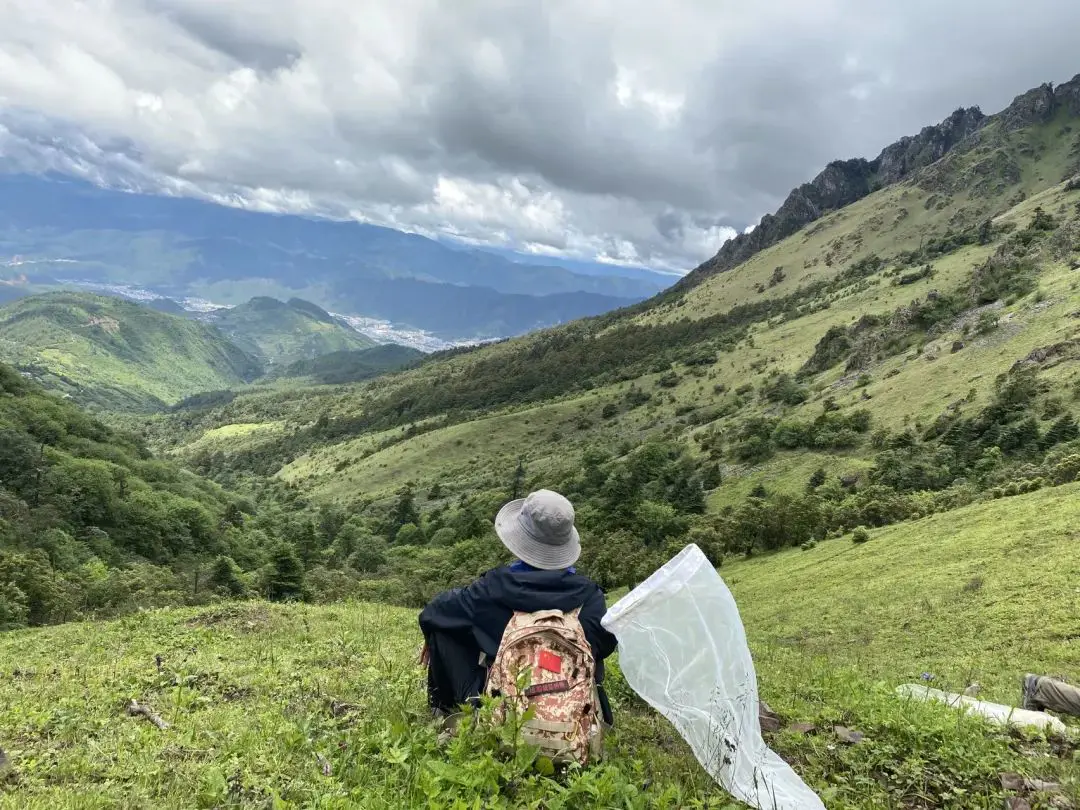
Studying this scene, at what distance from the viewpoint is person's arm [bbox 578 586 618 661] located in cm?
464

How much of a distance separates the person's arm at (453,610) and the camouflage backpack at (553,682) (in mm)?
387

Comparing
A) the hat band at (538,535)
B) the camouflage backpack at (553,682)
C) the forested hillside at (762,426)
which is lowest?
the forested hillside at (762,426)

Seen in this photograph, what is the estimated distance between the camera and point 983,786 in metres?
4.68

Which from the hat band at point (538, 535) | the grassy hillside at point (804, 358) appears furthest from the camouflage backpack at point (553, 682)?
the grassy hillside at point (804, 358)

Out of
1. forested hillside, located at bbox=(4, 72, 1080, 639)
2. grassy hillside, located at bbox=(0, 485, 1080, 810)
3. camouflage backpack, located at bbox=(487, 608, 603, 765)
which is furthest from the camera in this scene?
forested hillside, located at bbox=(4, 72, 1080, 639)

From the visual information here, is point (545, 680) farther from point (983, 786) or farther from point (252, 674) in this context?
point (252, 674)

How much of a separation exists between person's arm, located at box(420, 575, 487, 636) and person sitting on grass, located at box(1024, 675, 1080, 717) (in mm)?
6881

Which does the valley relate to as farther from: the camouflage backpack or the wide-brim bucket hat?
the wide-brim bucket hat

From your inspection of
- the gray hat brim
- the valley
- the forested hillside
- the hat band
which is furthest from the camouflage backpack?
the forested hillside

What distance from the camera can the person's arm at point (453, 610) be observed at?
15.6 ft

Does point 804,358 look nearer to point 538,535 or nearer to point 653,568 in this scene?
point 653,568

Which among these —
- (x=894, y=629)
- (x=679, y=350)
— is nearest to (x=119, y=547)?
(x=894, y=629)

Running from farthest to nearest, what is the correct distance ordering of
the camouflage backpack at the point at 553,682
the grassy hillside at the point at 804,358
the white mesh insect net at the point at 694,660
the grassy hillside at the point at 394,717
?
the grassy hillside at the point at 804,358
the white mesh insect net at the point at 694,660
the camouflage backpack at the point at 553,682
the grassy hillside at the point at 394,717

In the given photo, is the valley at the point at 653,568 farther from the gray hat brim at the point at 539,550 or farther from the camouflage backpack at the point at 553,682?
the gray hat brim at the point at 539,550
